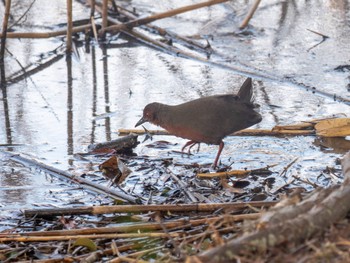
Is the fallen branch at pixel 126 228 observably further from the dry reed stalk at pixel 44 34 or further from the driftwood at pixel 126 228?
the dry reed stalk at pixel 44 34

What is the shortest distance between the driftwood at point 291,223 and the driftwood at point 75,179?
81.4 inches

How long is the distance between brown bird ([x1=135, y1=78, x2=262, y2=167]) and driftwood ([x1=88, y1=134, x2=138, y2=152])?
0.52 meters

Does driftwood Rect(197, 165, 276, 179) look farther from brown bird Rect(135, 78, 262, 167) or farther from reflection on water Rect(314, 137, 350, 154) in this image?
reflection on water Rect(314, 137, 350, 154)

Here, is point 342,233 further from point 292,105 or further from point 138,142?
point 292,105

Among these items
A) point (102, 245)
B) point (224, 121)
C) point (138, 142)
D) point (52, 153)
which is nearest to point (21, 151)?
point (52, 153)

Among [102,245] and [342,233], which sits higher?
[342,233]

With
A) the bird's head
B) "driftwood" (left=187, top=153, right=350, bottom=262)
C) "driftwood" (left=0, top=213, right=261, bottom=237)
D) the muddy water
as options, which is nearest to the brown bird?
the bird's head

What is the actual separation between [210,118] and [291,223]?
288 centimetres

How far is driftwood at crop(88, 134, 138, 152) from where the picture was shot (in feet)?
23.1

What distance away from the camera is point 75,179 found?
6.33 m

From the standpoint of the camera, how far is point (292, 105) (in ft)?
26.9

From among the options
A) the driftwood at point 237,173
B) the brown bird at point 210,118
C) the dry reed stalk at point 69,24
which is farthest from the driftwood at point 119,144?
the dry reed stalk at point 69,24

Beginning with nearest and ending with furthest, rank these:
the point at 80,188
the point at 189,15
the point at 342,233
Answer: the point at 342,233
the point at 80,188
the point at 189,15

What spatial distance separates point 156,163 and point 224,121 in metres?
0.64
